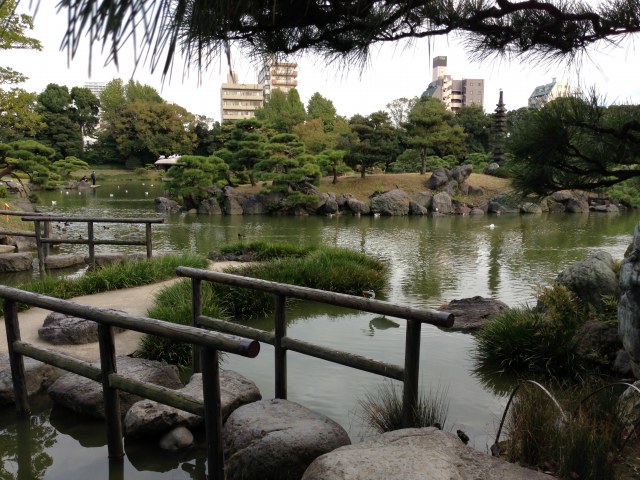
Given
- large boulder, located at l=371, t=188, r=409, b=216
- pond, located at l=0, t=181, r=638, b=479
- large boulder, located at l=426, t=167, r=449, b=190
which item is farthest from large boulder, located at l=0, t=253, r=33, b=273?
large boulder, located at l=426, t=167, r=449, b=190

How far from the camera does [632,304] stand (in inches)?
147

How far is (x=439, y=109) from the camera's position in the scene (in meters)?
27.0

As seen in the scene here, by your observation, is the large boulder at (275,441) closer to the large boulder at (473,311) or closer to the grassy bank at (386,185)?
the large boulder at (473,311)

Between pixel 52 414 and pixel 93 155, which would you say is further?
pixel 93 155

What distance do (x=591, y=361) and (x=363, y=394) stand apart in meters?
2.02

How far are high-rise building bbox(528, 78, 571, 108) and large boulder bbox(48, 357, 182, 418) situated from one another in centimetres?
337

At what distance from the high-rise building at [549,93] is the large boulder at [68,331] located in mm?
4298

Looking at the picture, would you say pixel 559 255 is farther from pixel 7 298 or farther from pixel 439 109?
pixel 439 109

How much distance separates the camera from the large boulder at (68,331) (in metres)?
5.06

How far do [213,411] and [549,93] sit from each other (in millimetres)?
2888

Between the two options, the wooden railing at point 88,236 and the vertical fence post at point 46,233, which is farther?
the vertical fence post at point 46,233

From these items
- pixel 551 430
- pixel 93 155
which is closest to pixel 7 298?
pixel 551 430

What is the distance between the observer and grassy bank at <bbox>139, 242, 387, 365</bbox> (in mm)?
4969

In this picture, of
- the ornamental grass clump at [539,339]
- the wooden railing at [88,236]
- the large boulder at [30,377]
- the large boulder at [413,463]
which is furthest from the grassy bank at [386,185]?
the large boulder at [413,463]
